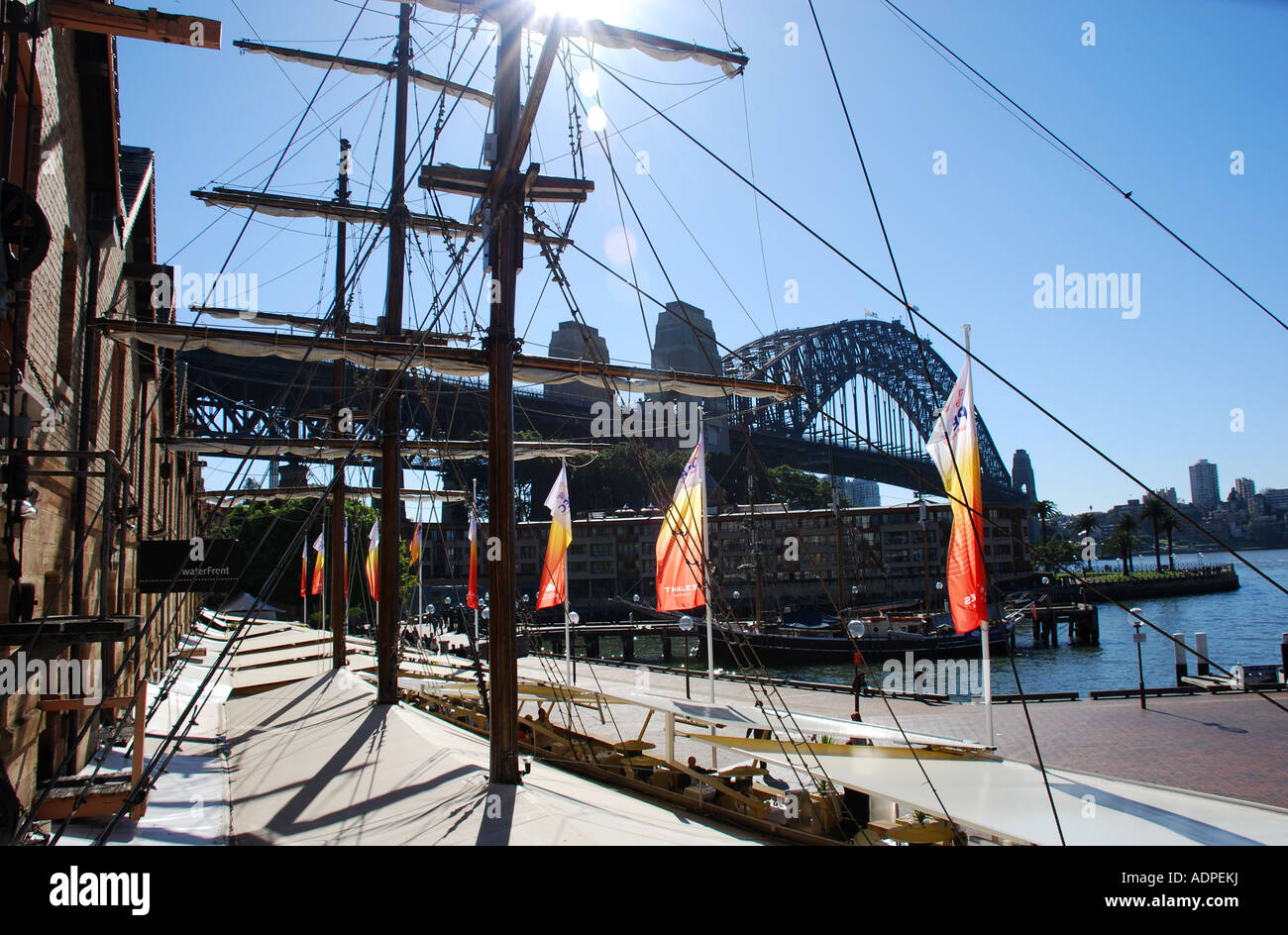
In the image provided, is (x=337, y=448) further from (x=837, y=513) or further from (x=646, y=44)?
(x=837, y=513)

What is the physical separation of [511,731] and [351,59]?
19062 mm

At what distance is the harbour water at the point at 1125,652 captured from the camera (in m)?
40.8

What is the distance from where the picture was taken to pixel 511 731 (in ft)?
27.5

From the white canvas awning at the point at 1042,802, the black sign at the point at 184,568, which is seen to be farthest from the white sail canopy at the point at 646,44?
the white canvas awning at the point at 1042,802

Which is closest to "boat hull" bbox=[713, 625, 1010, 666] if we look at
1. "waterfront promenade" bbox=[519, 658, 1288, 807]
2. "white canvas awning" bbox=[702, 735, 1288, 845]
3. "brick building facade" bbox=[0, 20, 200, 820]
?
"waterfront promenade" bbox=[519, 658, 1288, 807]

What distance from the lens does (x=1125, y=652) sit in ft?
174

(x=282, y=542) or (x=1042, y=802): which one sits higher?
(x=282, y=542)

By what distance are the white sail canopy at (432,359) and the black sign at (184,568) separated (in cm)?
379

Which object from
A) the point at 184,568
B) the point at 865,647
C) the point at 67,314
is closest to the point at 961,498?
the point at 184,568

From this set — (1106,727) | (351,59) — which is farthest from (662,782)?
(351,59)

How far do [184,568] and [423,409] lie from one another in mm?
57993

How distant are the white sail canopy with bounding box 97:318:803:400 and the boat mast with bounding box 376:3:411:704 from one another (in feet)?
2.86

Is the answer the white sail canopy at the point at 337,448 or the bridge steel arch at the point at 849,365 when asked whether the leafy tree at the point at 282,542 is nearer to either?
the white sail canopy at the point at 337,448
